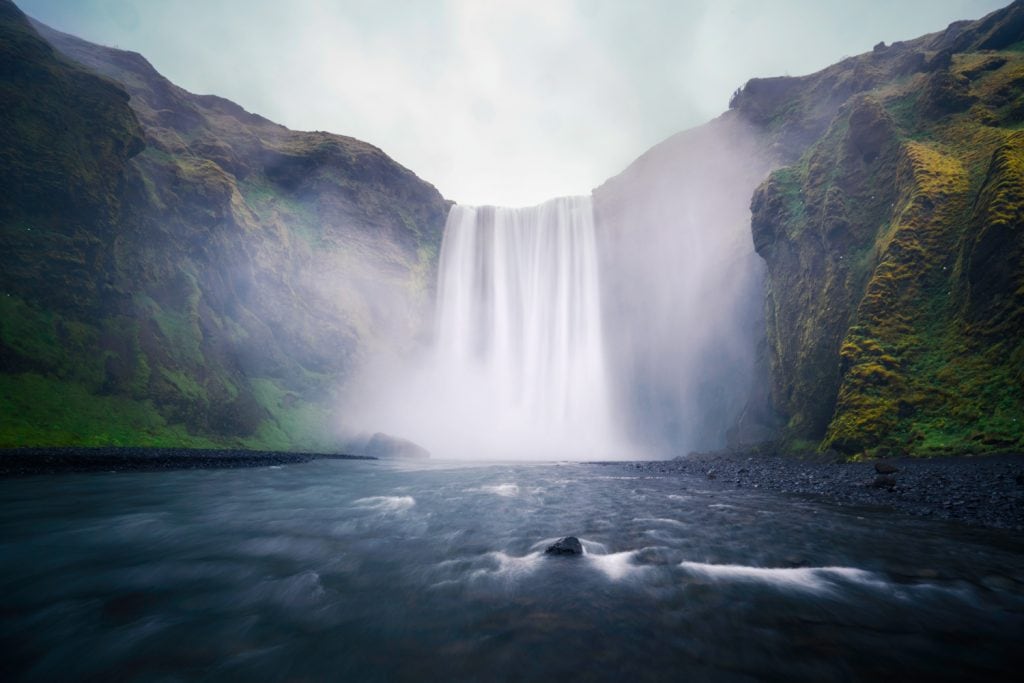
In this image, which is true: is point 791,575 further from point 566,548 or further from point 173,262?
point 173,262

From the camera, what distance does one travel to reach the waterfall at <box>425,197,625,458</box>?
185ft

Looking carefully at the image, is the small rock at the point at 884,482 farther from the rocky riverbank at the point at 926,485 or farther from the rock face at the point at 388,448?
the rock face at the point at 388,448

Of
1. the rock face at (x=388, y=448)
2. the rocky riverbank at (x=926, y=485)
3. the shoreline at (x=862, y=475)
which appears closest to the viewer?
the rocky riverbank at (x=926, y=485)

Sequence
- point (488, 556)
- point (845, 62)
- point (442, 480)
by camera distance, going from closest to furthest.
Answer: point (488, 556) → point (442, 480) → point (845, 62)

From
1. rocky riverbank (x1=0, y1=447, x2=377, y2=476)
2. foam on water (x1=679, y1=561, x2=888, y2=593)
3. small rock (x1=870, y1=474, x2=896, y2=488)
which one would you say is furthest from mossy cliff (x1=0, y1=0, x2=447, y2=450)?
small rock (x1=870, y1=474, x2=896, y2=488)

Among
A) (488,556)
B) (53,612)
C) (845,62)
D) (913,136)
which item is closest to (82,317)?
(53,612)

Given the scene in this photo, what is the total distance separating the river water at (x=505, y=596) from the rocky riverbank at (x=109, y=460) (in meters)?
6.82

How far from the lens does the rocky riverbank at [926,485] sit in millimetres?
7113

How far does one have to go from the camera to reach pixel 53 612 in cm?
394

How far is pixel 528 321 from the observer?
6022cm

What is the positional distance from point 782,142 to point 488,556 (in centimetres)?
5030

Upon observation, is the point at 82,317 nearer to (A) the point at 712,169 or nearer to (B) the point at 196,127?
(B) the point at 196,127

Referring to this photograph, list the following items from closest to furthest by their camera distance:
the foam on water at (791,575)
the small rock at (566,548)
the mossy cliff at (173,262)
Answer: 1. the foam on water at (791,575)
2. the small rock at (566,548)
3. the mossy cliff at (173,262)

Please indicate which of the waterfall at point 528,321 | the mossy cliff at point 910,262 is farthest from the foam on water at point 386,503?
the waterfall at point 528,321
